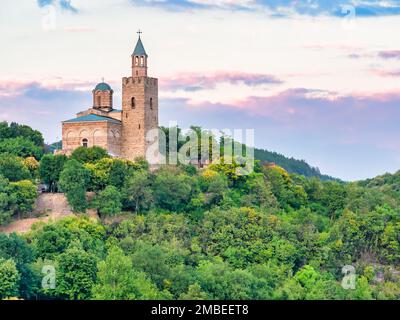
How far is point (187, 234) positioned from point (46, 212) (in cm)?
646

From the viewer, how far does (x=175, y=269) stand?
4869cm

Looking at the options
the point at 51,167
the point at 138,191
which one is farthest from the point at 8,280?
the point at 51,167

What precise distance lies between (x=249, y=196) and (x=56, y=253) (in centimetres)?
1367

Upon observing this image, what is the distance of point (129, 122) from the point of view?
59156 millimetres

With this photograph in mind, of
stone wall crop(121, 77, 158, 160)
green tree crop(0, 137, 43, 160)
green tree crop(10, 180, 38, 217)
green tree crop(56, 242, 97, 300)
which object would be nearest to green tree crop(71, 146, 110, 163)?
stone wall crop(121, 77, 158, 160)

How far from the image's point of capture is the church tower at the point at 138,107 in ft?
193

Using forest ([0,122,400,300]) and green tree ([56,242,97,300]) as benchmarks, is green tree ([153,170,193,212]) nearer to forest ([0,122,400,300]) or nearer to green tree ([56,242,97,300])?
forest ([0,122,400,300])

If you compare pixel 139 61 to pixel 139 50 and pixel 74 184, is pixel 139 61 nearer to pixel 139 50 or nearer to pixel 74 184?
pixel 139 50

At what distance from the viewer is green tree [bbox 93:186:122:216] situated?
5475 centimetres

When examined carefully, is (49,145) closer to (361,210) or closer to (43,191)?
(43,191)

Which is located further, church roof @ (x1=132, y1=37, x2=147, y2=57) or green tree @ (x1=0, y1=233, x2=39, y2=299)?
church roof @ (x1=132, y1=37, x2=147, y2=57)

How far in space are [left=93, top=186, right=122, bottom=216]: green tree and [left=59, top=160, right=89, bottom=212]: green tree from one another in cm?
63

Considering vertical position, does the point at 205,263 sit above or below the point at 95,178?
below
